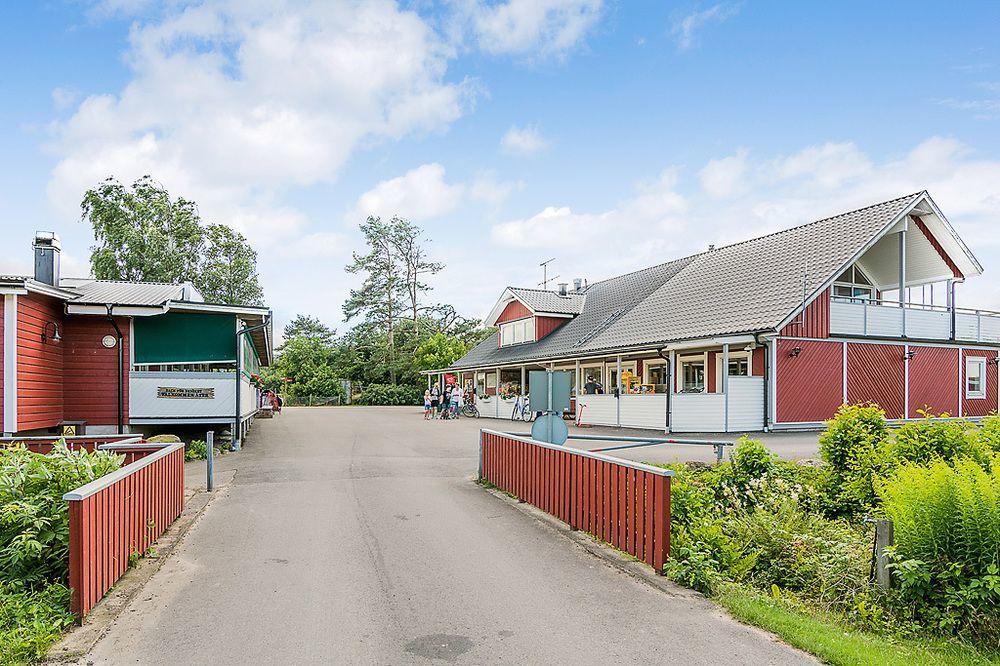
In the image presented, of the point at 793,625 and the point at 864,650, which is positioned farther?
the point at 793,625

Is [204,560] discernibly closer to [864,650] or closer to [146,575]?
[146,575]

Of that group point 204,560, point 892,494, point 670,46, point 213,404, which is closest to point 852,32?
point 670,46

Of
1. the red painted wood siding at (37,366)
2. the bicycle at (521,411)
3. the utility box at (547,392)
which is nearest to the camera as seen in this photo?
the utility box at (547,392)

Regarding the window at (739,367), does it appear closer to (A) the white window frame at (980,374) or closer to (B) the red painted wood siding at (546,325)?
(A) the white window frame at (980,374)

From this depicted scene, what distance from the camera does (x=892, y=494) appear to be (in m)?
6.41

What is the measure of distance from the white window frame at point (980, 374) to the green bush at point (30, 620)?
27.8m

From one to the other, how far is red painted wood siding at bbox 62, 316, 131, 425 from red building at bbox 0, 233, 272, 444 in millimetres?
22

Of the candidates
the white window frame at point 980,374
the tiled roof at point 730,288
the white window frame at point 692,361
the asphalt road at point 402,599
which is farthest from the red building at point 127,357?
the white window frame at point 980,374

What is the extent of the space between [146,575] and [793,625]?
17.7 feet

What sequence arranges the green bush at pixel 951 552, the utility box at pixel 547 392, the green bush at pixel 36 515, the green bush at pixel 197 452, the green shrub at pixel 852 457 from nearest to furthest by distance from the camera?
the green bush at pixel 951 552 < the green bush at pixel 36 515 < the green shrub at pixel 852 457 < the utility box at pixel 547 392 < the green bush at pixel 197 452

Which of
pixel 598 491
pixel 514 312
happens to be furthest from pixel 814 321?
pixel 514 312

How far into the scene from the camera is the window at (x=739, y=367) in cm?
2177

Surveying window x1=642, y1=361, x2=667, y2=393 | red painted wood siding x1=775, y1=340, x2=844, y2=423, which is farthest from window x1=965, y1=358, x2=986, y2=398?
window x1=642, y1=361, x2=667, y2=393

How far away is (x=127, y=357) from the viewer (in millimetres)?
17781
